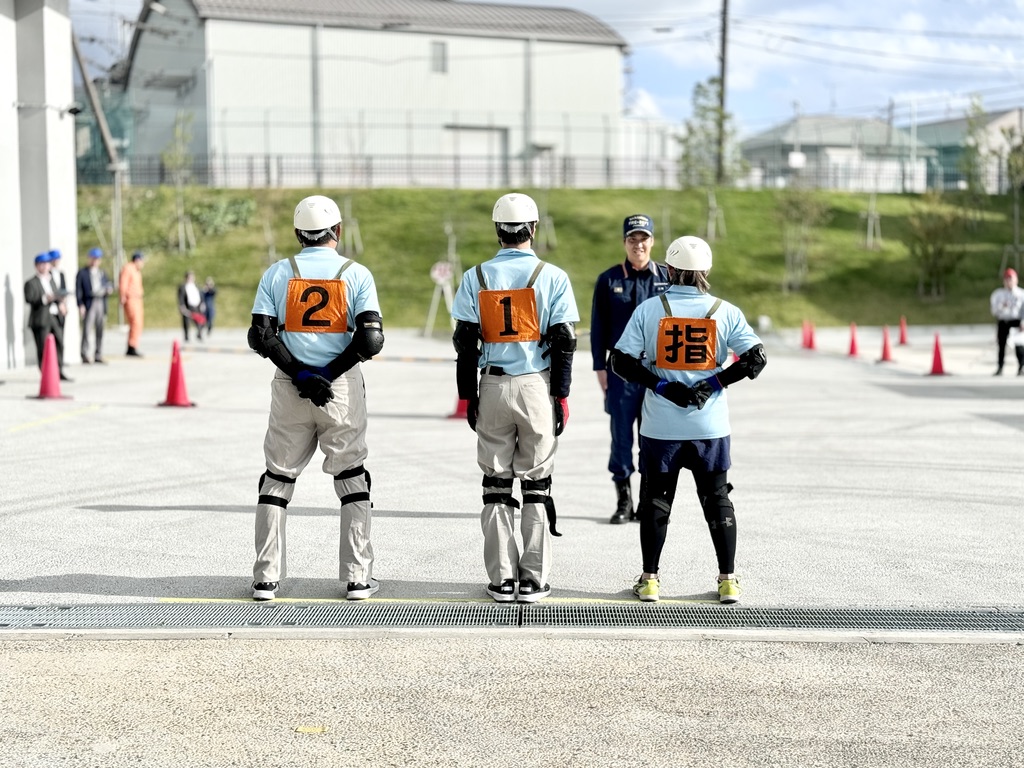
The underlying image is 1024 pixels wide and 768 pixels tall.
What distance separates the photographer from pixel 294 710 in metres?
4.66

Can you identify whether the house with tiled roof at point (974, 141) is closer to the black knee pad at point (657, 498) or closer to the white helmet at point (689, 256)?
the white helmet at point (689, 256)

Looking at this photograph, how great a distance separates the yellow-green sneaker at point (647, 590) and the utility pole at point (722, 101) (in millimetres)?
42532

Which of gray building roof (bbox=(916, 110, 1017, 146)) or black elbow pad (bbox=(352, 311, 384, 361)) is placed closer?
black elbow pad (bbox=(352, 311, 384, 361))

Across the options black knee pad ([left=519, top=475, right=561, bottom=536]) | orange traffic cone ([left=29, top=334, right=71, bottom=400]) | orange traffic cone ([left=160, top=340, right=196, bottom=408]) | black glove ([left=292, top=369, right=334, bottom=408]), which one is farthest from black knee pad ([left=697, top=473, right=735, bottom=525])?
orange traffic cone ([left=29, top=334, right=71, bottom=400])

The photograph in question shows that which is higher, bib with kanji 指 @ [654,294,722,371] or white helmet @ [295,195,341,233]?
white helmet @ [295,195,341,233]

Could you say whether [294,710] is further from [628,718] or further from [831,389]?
[831,389]

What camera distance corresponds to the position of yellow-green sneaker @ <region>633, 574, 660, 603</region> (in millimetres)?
6305

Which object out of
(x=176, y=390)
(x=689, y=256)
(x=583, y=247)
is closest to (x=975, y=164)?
(x=583, y=247)

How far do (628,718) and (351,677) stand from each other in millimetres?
1179

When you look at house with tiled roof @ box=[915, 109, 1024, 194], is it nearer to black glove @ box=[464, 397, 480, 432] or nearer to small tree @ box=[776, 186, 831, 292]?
small tree @ box=[776, 186, 831, 292]

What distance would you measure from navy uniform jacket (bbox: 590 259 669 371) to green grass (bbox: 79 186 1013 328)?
28.6 m

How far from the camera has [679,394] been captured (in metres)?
6.12

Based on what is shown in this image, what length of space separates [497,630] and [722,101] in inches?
1741

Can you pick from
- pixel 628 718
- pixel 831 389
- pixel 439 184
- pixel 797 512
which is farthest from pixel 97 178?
pixel 628 718
